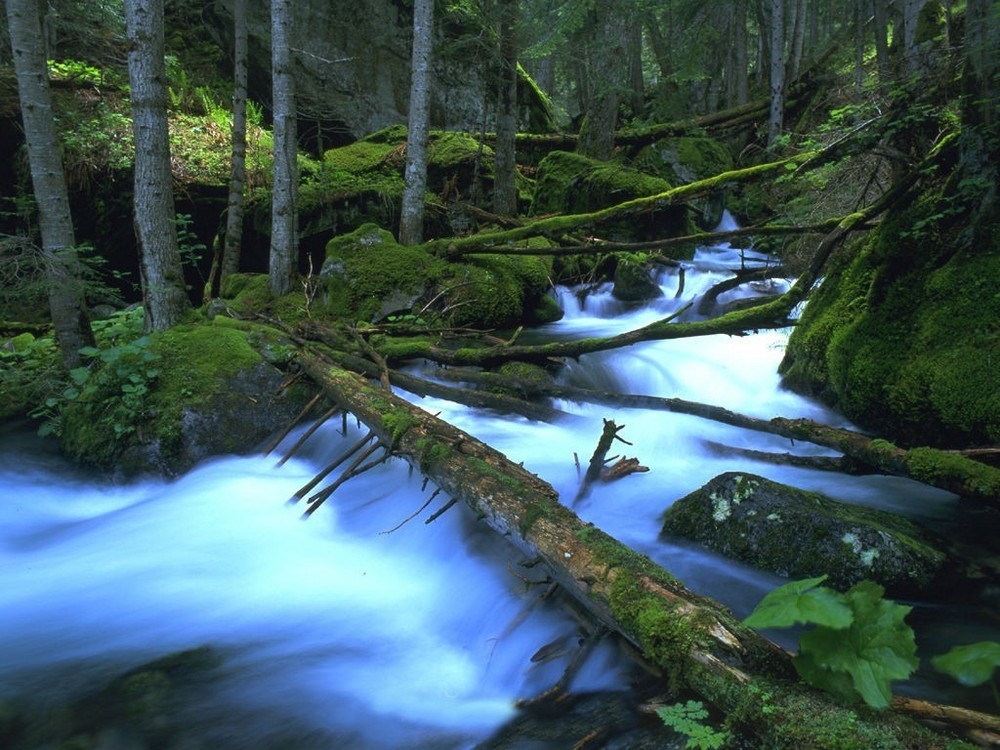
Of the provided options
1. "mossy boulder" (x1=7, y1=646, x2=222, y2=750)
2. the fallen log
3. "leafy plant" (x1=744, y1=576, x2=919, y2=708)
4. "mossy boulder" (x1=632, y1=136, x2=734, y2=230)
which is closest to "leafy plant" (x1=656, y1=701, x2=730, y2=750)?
the fallen log

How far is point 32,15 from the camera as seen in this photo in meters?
5.65

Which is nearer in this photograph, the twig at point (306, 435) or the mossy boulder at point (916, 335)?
the mossy boulder at point (916, 335)

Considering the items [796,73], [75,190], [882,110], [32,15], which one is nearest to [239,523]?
[32,15]

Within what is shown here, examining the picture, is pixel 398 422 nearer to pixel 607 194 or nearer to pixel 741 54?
pixel 607 194

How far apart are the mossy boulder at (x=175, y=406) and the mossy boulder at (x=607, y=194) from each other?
8075 mm

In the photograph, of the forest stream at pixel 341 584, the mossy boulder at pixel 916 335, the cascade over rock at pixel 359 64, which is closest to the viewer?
the forest stream at pixel 341 584

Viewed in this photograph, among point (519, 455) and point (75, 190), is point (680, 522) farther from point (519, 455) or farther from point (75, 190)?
point (75, 190)

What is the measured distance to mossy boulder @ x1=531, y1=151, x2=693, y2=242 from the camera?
12.3 m

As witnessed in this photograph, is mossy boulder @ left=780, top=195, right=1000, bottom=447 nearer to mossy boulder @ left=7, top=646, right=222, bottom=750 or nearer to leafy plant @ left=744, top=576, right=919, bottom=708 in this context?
leafy plant @ left=744, top=576, right=919, bottom=708

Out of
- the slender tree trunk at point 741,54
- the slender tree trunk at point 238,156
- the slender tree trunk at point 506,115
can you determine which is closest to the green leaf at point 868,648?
the slender tree trunk at point 238,156

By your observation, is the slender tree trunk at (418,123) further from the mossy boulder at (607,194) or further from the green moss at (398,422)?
the green moss at (398,422)

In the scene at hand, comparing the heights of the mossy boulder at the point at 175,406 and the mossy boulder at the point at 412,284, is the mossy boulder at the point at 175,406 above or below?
below

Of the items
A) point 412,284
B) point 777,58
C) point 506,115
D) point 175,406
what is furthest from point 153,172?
point 777,58

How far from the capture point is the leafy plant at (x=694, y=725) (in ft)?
6.23
